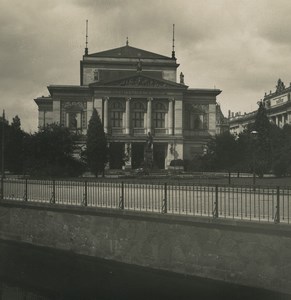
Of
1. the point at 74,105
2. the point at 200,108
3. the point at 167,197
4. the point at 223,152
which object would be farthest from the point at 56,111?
the point at 167,197

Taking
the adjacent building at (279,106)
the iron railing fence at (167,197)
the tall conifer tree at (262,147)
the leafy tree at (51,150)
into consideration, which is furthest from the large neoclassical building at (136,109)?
the iron railing fence at (167,197)

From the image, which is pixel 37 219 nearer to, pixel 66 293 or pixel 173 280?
pixel 66 293

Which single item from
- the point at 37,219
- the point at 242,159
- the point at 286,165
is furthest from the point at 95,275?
the point at 242,159

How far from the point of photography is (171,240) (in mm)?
14789

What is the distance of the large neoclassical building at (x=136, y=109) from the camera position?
77312mm

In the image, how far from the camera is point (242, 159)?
172 ft

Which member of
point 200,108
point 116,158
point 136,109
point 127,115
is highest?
point 200,108

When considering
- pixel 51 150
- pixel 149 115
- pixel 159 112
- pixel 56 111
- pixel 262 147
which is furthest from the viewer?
pixel 159 112

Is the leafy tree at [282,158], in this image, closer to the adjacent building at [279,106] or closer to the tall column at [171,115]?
the tall column at [171,115]

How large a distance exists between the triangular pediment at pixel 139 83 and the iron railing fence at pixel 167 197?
54.9m

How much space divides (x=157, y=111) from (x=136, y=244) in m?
64.5

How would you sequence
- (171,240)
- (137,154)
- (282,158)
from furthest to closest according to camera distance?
(137,154) < (282,158) < (171,240)

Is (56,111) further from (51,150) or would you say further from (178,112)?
(51,150)

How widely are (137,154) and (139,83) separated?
441 inches
